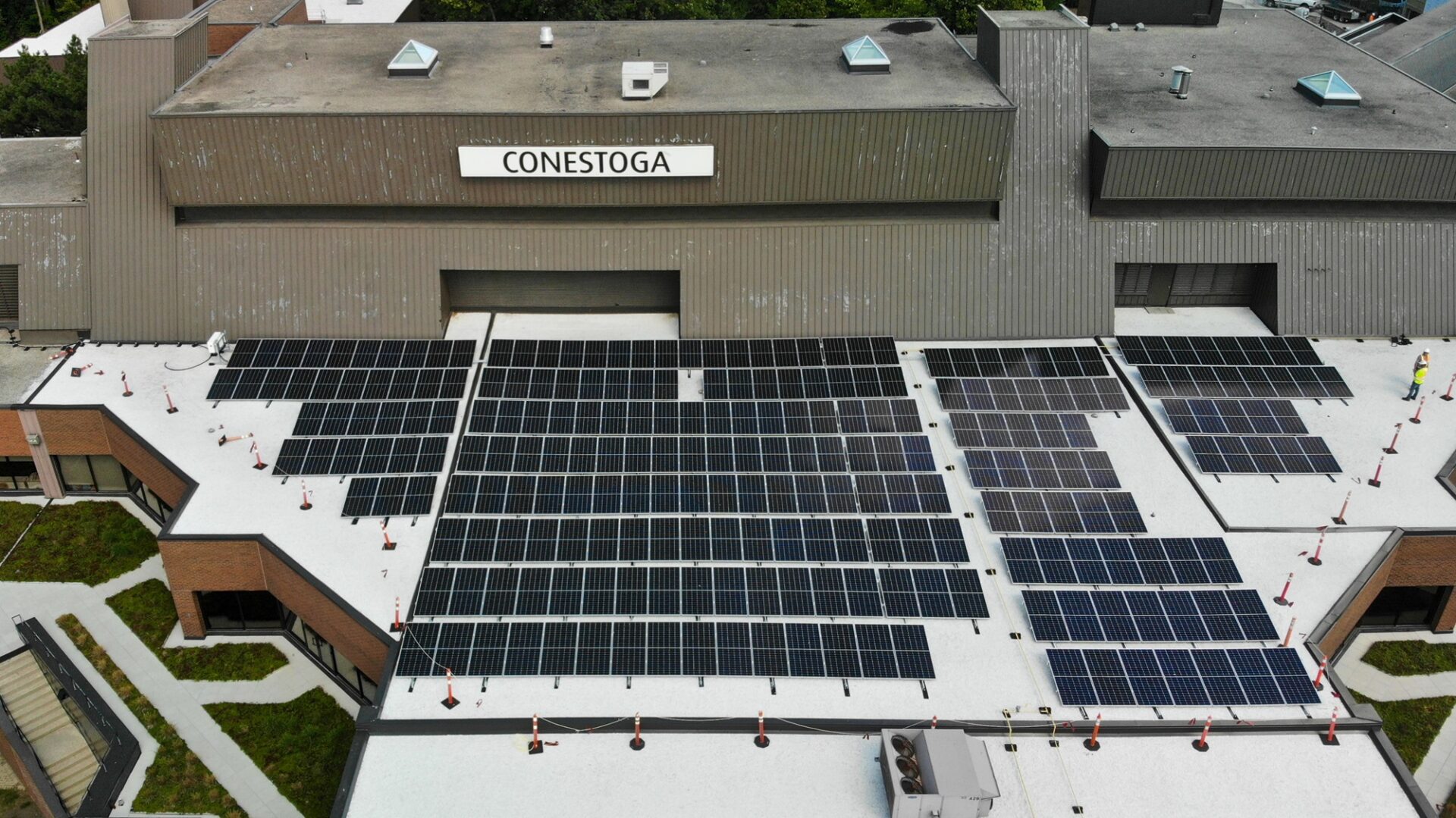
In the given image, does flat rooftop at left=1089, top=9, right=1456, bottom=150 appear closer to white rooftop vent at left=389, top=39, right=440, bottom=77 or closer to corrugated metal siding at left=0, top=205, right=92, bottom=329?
white rooftop vent at left=389, top=39, right=440, bottom=77

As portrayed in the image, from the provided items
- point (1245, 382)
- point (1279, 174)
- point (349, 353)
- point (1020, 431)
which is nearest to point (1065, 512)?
point (1020, 431)

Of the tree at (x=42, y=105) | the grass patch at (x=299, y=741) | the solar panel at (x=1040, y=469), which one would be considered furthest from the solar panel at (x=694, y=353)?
the tree at (x=42, y=105)

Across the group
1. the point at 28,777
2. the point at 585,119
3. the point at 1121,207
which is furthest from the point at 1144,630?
the point at 28,777

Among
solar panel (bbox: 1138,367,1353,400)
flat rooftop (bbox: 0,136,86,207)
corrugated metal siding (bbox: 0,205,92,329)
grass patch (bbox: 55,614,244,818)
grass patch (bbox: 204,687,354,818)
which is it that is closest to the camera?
grass patch (bbox: 55,614,244,818)

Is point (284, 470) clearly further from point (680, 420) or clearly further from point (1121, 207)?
point (1121, 207)

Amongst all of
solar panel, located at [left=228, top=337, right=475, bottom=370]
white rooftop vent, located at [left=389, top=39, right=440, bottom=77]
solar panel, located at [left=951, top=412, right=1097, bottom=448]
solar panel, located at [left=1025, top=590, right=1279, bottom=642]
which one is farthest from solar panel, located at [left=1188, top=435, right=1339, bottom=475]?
white rooftop vent, located at [left=389, top=39, right=440, bottom=77]

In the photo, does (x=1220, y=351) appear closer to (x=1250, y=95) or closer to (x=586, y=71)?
(x=1250, y=95)

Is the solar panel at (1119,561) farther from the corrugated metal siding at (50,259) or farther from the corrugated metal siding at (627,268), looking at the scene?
the corrugated metal siding at (50,259)
